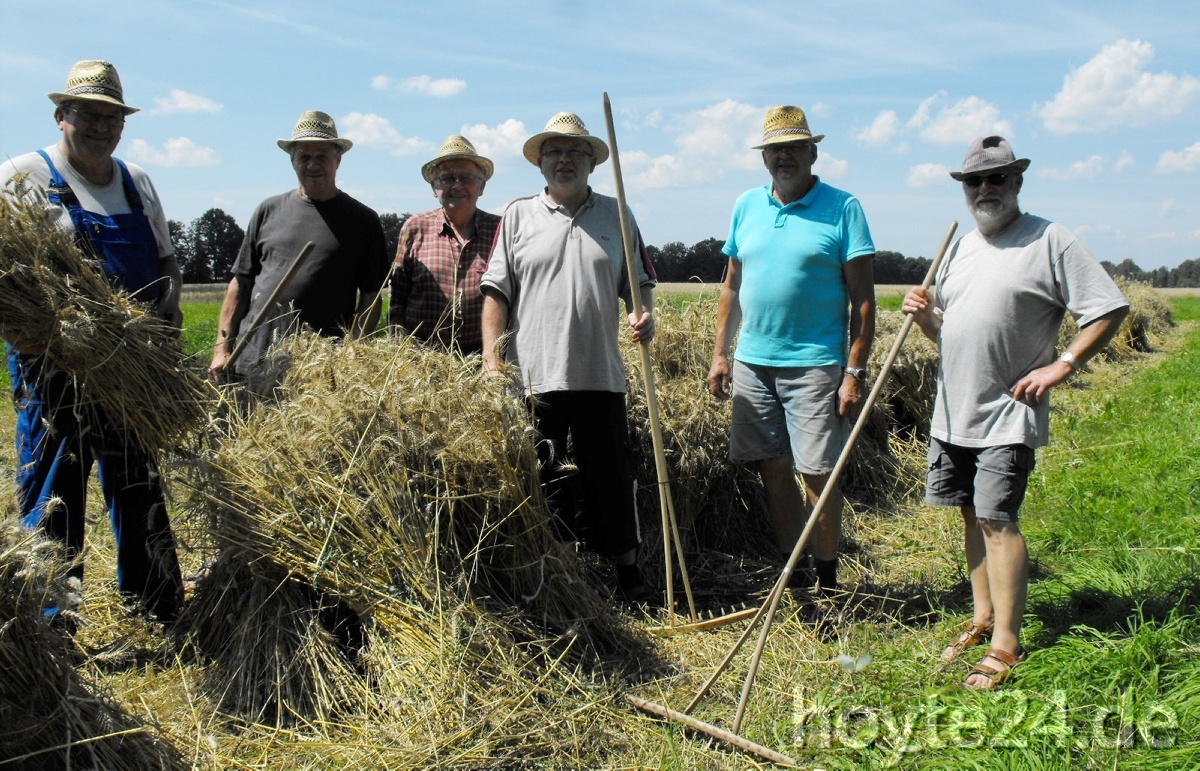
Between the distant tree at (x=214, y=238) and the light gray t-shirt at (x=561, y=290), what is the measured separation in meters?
28.6

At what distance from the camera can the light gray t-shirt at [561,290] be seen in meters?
4.00

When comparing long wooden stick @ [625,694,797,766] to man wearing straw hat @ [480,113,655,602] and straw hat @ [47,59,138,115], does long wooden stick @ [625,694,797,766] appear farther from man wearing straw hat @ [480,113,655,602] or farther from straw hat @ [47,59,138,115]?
straw hat @ [47,59,138,115]

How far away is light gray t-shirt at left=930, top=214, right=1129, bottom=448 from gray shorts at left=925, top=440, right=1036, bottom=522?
0.16 feet

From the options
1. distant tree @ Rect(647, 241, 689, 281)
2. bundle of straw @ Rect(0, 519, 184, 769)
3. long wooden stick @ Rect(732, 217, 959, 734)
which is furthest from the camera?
distant tree @ Rect(647, 241, 689, 281)

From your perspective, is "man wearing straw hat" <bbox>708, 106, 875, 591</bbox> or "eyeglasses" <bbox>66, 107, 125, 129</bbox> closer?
"eyeglasses" <bbox>66, 107, 125, 129</bbox>

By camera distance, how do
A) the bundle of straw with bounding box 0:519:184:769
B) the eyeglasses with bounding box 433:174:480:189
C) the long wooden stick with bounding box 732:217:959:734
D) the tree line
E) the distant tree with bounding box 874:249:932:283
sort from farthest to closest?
the distant tree with bounding box 874:249:932:283, the tree line, the eyeglasses with bounding box 433:174:480:189, the long wooden stick with bounding box 732:217:959:734, the bundle of straw with bounding box 0:519:184:769

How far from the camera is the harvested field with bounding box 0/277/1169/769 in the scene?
301 centimetres

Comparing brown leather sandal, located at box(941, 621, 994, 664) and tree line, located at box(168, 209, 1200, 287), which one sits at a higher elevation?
tree line, located at box(168, 209, 1200, 287)

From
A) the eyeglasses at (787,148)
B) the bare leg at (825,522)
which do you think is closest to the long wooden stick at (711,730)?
the bare leg at (825,522)

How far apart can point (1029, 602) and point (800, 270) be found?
5.67 feet

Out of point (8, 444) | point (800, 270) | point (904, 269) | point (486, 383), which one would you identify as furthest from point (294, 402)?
point (904, 269)

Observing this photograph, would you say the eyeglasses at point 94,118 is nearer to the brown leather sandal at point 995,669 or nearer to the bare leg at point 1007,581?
the bare leg at point 1007,581

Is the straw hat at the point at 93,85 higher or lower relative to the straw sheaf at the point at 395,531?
higher

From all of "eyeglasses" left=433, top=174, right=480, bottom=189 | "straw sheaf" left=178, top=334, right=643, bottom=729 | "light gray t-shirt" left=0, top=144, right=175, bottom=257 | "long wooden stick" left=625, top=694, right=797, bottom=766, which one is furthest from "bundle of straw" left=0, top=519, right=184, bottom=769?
"eyeglasses" left=433, top=174, right=480, bottom=189
